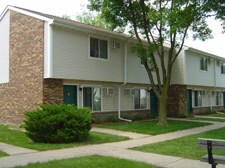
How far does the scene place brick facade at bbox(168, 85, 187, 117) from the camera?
28.4 m

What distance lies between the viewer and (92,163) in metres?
9.76

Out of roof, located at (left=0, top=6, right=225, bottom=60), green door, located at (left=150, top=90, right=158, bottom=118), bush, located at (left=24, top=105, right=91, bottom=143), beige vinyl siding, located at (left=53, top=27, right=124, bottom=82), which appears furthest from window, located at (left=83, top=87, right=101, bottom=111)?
bush, located at (left=24, top=105, right=91, bottom=143)

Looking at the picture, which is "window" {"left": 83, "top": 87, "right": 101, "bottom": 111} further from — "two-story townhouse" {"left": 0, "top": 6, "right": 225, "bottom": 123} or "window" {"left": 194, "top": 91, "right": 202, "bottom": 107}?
"window" {"left": 194, "top": 91, "right": 202, "bottom": 107}

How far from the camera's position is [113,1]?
65.4 ft

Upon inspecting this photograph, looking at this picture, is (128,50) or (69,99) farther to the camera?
(128,50)

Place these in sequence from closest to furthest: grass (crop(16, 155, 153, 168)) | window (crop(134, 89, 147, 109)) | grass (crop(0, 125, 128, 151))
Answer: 1. grass (crop(16, 155, 153, 168))
2. grass (crop(0, 125, 128, 151))
3. window (crop(134, 89, 147, 109))

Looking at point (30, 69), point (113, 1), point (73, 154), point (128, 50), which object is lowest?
point (73, 154)

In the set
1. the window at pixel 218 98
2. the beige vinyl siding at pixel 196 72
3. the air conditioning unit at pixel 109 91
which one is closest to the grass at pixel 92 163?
the air conditioning unit at pixel 109 91

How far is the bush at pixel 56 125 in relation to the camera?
13.5 meters

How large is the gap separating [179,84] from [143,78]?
4622 mm

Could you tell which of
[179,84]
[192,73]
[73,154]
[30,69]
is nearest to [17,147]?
[73,154]

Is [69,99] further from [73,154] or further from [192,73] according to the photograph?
[192,73]

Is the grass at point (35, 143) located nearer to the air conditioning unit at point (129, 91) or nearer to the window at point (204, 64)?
the air conditioning unit at point (129, 91)

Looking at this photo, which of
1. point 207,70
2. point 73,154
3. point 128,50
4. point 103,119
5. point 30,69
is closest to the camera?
point 73,154
